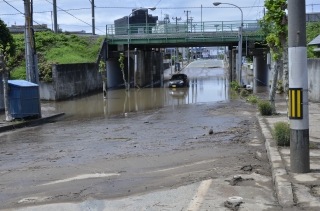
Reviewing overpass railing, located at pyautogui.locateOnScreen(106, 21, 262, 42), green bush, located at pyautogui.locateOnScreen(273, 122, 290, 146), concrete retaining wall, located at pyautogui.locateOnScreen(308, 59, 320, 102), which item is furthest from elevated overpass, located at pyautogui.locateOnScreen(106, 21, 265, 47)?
green bush, located at pyautogui.locateOnScreen(273, 122, 290, 146)

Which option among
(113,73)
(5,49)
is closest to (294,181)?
(5,49)

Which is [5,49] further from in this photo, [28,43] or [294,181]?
[294,181]

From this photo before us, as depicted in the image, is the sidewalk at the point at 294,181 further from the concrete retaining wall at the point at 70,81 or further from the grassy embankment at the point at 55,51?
the grassy embankment at the point at 55,51

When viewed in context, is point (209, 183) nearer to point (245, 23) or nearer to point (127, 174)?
point (127, 174)

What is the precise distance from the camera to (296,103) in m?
7.54

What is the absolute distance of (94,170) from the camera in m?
9.26

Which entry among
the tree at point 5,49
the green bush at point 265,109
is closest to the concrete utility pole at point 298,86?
the green bush at point 265,109

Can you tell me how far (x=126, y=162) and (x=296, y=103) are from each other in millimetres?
4191

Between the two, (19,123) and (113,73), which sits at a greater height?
(113,73)

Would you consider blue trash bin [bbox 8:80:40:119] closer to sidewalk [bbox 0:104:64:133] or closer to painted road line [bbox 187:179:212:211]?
sidewalk [bbox 0:104:64:133]

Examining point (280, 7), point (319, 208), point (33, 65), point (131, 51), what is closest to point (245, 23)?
point (131, 51)

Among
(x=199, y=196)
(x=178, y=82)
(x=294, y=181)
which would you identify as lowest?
(x=199, y=196)

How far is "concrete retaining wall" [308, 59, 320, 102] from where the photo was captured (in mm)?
23200

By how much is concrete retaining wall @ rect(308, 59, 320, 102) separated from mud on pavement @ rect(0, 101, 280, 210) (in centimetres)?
823
